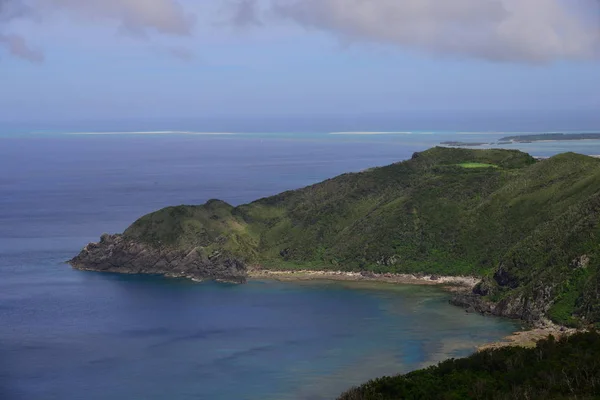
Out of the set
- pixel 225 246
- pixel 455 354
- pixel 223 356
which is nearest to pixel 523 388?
pixel 455 354

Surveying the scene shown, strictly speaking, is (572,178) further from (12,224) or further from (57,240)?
(12,224)

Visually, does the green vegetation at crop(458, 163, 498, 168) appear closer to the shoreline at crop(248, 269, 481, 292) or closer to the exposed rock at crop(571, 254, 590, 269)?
the shoreline at crop(248, 269, 481, 292)

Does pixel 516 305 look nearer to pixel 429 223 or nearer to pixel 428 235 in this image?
pixel 428 235

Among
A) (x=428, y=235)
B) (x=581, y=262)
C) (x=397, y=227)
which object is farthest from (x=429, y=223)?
(x=581, y=262)

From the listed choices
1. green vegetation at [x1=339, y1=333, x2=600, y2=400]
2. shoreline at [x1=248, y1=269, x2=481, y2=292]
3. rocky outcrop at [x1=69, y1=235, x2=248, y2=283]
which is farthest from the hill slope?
green vegetation at [x1=339, y1=333, x2=600, y2=400]

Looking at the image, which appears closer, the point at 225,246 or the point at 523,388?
the point at 523,388

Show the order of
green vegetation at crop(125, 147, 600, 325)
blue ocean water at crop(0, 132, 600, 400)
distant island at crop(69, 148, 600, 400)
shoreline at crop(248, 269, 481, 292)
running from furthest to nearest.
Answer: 1. shoreline at crop(248, 269, 481, 292)
2. green vegetation at crop(125, 147, 600, 325)
3. distant island at crop(69, 148, 600, 400)
4. blue ocean water at crop(0, 132, 600, 400)
